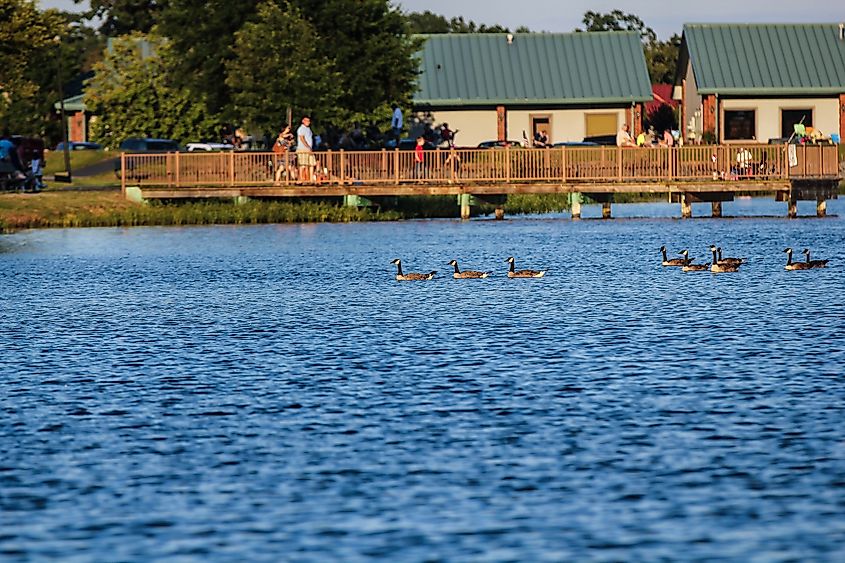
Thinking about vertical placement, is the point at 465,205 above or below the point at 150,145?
below

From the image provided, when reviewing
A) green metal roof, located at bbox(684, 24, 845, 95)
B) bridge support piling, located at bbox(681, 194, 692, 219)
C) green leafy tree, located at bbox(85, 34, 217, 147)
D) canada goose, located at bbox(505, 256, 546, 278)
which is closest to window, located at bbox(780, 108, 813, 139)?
green metal roof, located at bbox(684, 24, 845, 95)

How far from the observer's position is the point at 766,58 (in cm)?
8431

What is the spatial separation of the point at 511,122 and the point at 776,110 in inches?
504

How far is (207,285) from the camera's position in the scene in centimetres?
3462

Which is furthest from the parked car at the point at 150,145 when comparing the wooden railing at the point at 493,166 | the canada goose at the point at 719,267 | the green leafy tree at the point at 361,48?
the canada goose at the point at 719,267

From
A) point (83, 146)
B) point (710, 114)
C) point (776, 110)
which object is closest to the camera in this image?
point (776, 110)

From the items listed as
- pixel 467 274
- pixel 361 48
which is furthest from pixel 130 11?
pixel 467 274

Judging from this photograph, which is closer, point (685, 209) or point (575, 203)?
point (575, 203)

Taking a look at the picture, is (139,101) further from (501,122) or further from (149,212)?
(149,212)

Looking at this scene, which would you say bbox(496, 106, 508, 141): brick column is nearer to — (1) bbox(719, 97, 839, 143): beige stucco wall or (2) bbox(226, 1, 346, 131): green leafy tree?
(1) bbox(719, 97, 839, 143): beige stucco wall

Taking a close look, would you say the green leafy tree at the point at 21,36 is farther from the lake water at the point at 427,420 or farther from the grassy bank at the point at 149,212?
the lake water at the point at 427,420

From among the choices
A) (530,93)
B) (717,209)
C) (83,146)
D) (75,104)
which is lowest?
(717,209)

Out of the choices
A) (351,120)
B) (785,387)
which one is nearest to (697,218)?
(351,120)

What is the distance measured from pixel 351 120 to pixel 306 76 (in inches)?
183
